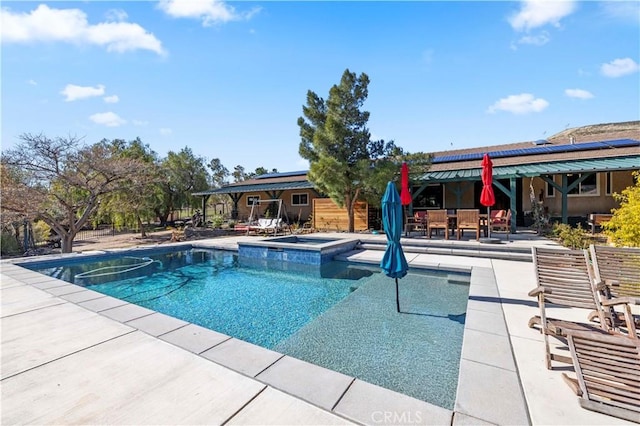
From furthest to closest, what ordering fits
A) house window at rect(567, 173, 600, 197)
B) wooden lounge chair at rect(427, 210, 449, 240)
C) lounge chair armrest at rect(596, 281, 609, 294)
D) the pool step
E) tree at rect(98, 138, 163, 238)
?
tree at rect(98, 138, 163, 238), house window at rect(567, 173, 600, 197), wooden lounge chair at rect(427, 210, 449, 240), the pool step, lounge chair armrest at rect(596, 281, 609, 294)

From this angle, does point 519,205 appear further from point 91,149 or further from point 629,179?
point 91,149

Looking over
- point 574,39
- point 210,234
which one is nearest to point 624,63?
point 574,39

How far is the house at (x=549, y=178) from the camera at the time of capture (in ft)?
37.4

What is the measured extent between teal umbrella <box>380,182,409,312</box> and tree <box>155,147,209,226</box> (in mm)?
21950

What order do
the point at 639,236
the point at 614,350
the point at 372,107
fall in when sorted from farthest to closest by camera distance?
the point at 372,107 → the point at 639,236 → the point at 614,350

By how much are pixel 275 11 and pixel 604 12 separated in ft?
31.0

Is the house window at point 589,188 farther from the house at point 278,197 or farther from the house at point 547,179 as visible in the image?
the house at point 278,197

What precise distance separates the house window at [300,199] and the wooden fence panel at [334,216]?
4.22 metres

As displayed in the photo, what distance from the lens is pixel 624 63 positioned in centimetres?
1251

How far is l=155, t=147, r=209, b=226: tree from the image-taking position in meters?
23.2

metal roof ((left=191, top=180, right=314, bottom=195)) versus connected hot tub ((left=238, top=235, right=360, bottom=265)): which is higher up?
metal roof ((left=191, top=180, right=314, bottom=195))

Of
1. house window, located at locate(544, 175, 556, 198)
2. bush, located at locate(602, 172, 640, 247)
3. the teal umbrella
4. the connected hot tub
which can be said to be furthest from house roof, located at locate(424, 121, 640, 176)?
the teal umbrella

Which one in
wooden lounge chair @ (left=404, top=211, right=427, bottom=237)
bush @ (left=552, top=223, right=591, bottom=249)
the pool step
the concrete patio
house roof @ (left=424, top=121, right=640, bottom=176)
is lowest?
the concrete patio

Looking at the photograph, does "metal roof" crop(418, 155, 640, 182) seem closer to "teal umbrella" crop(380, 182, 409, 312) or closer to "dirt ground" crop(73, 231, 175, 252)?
"teal umbrella" crop(380, 182, 409, 312)
